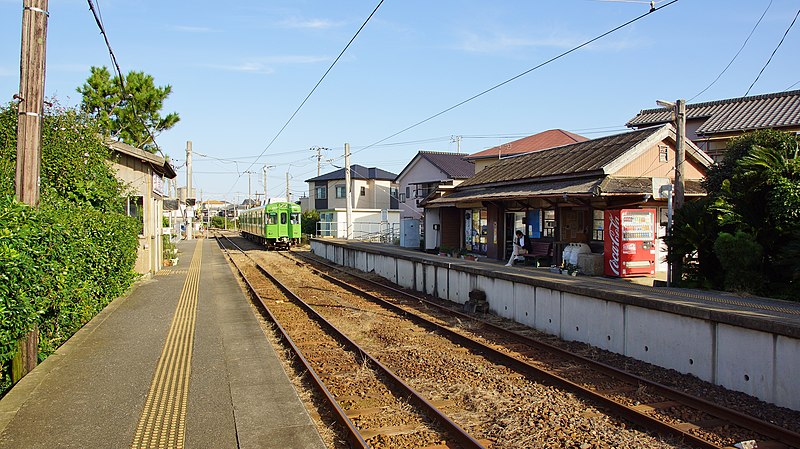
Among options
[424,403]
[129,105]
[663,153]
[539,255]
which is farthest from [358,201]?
[424,403]

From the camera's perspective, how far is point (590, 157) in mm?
16359

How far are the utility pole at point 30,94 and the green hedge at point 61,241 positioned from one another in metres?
0.39

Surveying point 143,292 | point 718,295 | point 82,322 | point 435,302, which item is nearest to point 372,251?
point 435,302

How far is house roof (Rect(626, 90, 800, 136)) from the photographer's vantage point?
21.0 meters

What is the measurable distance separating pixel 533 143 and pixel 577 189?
2193 centimetres

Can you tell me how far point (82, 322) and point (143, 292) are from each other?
4.11 metres

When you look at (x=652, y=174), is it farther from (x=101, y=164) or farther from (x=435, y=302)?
(x=101, y=164)

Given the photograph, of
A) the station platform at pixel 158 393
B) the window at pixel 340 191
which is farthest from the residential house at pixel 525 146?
the station platform at pixel 158 393

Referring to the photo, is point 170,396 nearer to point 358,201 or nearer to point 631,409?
point 631,409

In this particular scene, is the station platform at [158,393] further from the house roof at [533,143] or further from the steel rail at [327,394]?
the house roof at [533,143]

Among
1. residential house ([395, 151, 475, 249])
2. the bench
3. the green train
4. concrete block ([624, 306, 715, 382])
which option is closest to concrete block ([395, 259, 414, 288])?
the bench

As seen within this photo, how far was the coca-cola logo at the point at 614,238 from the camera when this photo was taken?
1227cm

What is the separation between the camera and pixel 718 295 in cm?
884

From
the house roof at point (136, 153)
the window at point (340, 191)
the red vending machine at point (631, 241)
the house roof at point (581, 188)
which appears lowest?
the red vending machine at point (631, 241)
